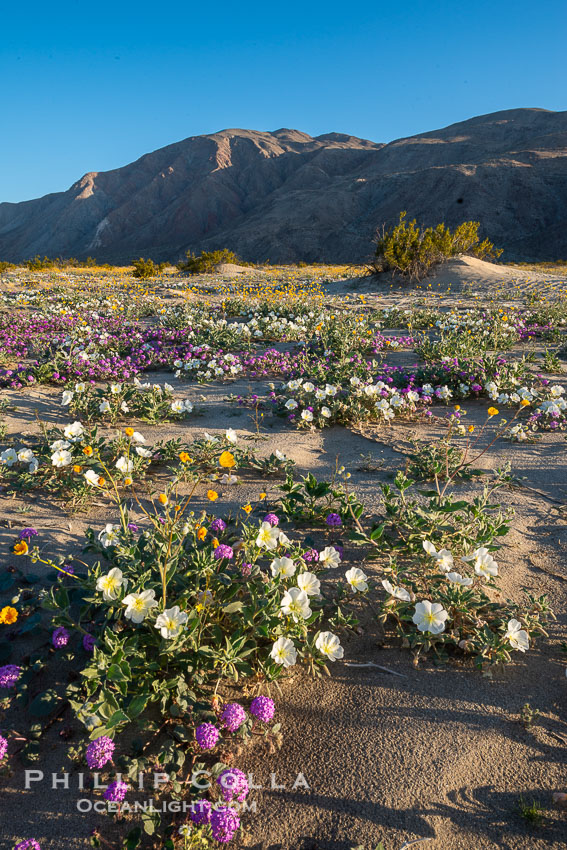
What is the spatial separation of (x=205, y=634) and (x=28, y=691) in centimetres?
73

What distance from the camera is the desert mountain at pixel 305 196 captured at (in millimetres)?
51406

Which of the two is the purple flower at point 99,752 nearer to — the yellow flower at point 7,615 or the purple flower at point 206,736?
the purple flower at point 206,736

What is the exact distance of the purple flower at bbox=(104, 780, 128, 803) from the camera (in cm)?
151

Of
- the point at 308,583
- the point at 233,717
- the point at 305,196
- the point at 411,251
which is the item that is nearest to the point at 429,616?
the point at 308,583

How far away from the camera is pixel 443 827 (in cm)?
146

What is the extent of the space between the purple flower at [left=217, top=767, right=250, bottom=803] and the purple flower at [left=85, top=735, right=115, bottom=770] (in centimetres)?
40

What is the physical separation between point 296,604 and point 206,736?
0.57 metres

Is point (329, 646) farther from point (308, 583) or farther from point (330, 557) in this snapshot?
point (330, 557)

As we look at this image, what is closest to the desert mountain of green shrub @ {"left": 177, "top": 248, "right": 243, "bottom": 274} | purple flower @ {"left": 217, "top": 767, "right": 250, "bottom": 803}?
green shrub @ {"left": 177, "top": 248, "right": 243, "bottom": 274}

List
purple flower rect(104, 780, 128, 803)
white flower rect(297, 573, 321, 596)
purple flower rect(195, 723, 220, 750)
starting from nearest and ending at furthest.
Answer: purple flower rect(104, 780, 128, 803) → purple flower rect(195, 723, 220, 750) → white flower rect(297, 573, 321, 596)

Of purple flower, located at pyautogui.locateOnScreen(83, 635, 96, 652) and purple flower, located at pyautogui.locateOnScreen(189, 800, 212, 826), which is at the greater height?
purple flower, located at pyautogui.locateOnScreen(83, 635, 96, 652)

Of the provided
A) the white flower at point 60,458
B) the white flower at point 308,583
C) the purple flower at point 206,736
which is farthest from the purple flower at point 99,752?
the white flower at point 60,458

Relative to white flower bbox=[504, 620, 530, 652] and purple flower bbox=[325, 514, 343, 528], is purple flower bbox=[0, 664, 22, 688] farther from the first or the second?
white flower bbox=[504, 620, 530, 652]

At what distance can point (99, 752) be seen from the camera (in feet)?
5.23
